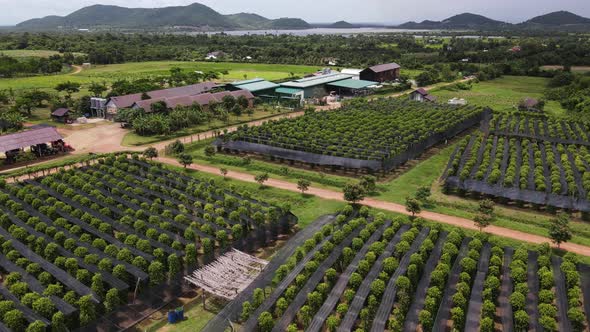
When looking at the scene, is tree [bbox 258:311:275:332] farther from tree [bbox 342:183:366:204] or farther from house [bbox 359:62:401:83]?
house [bbox 359:62:401:83]

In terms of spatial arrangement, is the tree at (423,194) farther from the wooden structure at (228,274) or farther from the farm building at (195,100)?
Answer: the farm building at (195,100)

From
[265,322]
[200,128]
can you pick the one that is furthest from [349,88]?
[265,322]

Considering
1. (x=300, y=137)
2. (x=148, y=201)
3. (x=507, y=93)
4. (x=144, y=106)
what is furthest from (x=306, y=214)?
(x=507, y=93)

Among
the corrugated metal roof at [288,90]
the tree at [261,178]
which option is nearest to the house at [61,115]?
the corrugated metal roof at [288,90]

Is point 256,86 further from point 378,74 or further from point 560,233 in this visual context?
point 560,233

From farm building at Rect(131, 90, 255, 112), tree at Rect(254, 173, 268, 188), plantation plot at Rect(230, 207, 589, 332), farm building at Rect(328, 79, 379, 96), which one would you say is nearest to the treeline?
farm building at Rect(328, 79, 379, 96)

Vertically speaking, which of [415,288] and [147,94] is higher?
[147,94]

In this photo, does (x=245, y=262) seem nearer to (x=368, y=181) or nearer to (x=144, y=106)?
(x=368, y=181)
